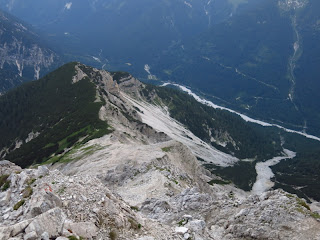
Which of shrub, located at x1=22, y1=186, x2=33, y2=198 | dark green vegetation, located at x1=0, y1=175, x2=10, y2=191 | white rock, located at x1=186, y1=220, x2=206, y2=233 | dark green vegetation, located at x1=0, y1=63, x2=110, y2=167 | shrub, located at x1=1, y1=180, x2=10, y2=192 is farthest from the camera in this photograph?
dark green vegetation, located at x1=0, y1=63, x2=110, y2=167

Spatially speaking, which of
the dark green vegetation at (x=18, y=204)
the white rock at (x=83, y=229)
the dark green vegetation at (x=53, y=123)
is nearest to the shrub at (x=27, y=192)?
the dark green vegetation at (x=18, y=204)

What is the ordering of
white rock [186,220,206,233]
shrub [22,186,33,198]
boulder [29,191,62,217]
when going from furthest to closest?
white rock [186,220,206,233], shrub [22,186,33,198], boulder [29,191,62,217]

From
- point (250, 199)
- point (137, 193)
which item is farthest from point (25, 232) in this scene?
point (137, 193)

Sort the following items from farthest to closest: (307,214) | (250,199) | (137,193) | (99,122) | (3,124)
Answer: (3,124) → (99,122) → (137,193) → (250,199) → (307,214)

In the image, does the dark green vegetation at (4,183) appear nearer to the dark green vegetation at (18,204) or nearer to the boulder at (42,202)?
the dark green vegetation at (18,204)

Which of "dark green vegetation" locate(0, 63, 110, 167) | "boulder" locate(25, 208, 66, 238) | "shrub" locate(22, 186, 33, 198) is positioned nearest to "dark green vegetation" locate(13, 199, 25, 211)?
"shrub" locate(22, 186, 33, 198)

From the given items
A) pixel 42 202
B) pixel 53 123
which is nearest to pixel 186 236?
pixel 42 202

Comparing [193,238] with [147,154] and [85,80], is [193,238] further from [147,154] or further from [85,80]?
[85,80]

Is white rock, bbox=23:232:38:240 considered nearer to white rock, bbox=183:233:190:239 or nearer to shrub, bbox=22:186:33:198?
shrub, bbox=22:186:33:198

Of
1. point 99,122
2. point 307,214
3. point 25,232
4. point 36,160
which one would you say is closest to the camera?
point 25,232
